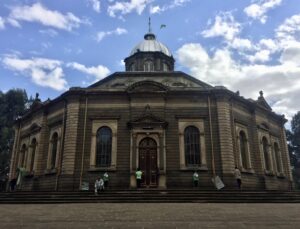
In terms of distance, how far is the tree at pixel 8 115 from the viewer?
1471 inches

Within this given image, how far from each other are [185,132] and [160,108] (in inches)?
97.7

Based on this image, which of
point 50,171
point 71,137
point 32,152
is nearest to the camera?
point 71,137

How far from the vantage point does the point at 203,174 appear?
2097cm

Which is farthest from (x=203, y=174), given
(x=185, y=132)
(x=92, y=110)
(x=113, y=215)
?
(x=113, y=215)

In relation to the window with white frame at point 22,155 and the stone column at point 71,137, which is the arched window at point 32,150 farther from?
the stone column at point 71,137

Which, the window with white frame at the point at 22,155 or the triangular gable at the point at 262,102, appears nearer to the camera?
the triangular gable at the point at 262,102

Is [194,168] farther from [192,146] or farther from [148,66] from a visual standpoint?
[148,66]

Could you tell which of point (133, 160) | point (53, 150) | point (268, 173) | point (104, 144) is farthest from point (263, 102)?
point (53, 150)

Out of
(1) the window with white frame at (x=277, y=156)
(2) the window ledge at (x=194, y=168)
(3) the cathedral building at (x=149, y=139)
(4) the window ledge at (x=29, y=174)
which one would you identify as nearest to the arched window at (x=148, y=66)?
(3) the cathedral building at (x=149, y=139)

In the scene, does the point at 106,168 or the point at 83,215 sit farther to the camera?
the point at 106,168

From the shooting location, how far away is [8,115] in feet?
129

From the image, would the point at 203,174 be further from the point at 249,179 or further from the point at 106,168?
the point at 106,168

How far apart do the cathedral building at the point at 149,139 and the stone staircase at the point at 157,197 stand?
11.6 feet

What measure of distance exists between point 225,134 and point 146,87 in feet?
21.4
